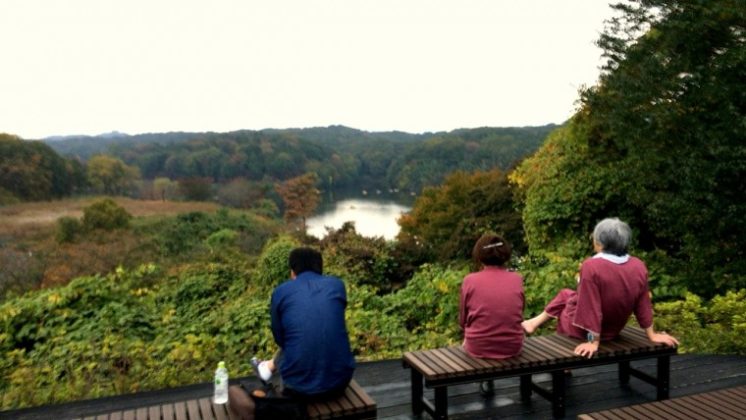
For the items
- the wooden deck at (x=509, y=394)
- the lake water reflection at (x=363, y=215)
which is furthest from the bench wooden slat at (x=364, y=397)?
the lake water reflection at (x=363, y=215)

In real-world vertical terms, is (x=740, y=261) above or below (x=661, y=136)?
below

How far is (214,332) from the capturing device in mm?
8492

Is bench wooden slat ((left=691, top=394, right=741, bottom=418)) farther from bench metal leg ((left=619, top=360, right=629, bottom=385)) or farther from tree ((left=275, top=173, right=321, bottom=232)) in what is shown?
tree ((left=275, top=173, right=321, bottom=232))

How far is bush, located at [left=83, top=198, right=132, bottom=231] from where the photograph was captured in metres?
41.1

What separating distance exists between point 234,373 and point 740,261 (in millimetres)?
6890

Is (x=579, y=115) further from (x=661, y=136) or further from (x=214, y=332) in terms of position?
(x=214, y=332)

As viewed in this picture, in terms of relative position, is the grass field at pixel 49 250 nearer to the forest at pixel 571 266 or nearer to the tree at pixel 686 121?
the forest at pixel 571 266

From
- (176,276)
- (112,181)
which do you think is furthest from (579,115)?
(112,181)

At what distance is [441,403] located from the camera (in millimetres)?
3742

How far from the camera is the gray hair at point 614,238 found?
381 centimetres

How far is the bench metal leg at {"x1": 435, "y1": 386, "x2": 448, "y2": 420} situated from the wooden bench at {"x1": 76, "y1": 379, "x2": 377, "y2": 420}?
2.41ft

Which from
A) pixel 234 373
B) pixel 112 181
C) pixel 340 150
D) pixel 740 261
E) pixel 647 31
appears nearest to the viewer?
pixel 234 373

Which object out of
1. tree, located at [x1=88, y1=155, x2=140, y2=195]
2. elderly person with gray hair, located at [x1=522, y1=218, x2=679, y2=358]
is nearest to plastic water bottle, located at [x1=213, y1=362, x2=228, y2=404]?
elderly person with gray hair, located at [x1=522, y1=218, x2=679, y2=358]

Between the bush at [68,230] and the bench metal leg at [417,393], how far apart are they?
40.8m
